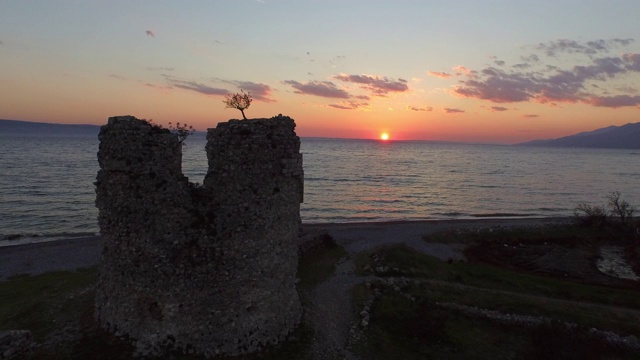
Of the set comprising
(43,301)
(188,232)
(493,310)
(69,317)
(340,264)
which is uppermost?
(188,232)

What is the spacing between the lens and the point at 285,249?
605 inches

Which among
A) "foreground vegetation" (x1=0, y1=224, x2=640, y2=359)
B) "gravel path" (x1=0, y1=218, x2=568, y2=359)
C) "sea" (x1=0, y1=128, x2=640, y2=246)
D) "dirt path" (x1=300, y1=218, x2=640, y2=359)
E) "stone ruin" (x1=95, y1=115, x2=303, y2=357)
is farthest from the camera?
"sea" (x1=0, y1=128, x2=640, y2=246)

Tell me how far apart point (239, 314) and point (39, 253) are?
31.1m

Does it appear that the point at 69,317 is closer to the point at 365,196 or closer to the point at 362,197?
the point at 362,197

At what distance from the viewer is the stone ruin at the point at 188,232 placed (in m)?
13.4

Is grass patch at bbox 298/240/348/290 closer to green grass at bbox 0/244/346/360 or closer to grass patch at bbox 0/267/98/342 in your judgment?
green grass at bbox 0/244/346/360

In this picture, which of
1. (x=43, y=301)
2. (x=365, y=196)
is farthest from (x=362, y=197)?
(x=43, y=301)

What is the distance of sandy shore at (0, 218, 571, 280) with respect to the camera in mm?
32156

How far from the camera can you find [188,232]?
13.6m

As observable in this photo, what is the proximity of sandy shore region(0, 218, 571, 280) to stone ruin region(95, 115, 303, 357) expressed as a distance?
66.6ft

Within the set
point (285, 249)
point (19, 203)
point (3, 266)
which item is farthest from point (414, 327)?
point (19, 203)

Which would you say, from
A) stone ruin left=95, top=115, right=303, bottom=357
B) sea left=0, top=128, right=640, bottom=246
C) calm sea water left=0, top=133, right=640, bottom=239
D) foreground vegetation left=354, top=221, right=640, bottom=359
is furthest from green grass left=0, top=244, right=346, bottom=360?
calm sea water left=0, top=133, right=640, bottom=239

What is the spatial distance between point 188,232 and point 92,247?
29.4 m

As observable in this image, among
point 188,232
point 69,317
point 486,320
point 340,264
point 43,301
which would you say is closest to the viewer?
point 188,232
